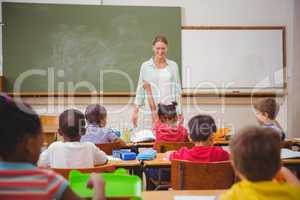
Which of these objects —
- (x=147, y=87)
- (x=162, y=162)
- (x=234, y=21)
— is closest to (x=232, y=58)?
(x=234, y=21)

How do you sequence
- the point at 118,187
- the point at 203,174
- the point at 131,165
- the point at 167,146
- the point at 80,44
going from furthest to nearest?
the point at 80,44, the point at 167,146, the point at 131,165, the point at 203,174, the point at 118,187

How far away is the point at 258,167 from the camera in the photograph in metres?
1.33

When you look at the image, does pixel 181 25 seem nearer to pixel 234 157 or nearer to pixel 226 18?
pixel 226 18

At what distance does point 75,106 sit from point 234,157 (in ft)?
16.5

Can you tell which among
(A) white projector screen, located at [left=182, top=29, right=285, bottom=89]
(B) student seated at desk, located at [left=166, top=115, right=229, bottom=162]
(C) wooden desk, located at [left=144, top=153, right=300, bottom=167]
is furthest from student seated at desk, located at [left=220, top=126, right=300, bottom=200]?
(A) white projector screen, located at [left=182, top=29, right=285, bottom=89]

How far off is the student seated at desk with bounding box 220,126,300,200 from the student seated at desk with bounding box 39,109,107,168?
135 centimetres

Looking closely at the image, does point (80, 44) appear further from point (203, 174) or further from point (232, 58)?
point (203, 174)

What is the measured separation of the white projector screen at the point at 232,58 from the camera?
21.0ft

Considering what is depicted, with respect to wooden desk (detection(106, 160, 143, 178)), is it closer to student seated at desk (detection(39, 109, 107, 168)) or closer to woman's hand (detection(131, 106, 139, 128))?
student seated at desk (detection(39, 109, 107, 168))

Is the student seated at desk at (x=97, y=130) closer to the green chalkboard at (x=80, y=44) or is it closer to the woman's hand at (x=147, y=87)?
the green chalkboard at (x=80, y=44)

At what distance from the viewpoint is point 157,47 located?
6344 millimetres

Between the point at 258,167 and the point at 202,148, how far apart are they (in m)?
1.30

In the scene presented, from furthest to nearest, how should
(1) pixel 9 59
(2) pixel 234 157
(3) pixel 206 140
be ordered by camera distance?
(1) pixel 9 59 < (3) pixel 206 140 < (2) pixel 234 157

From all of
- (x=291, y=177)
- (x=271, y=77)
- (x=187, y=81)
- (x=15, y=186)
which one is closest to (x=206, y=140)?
(x=291, y=177)
